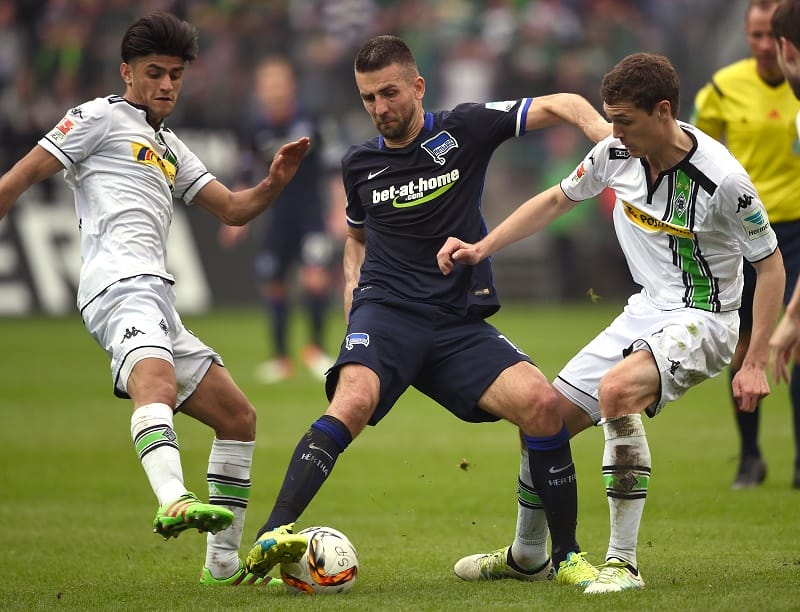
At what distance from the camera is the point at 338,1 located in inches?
835

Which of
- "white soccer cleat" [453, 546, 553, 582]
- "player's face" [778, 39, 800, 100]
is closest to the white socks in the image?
"white soccer cleat" [453, 546, 553, 582]

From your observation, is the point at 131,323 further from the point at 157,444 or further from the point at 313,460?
the point at 313,460

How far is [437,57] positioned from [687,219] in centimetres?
1622

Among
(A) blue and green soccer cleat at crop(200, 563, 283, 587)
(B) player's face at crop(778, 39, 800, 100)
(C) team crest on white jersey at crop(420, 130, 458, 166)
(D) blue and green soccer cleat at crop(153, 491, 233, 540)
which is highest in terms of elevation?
(B) player's face at crop(778, 39, 800, 100)

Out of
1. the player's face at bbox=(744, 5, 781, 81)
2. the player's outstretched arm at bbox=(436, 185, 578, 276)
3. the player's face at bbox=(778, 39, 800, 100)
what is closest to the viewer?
the player's face at bbox=(778, 39, 800, 100)

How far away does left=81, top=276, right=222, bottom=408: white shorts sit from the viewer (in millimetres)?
5070

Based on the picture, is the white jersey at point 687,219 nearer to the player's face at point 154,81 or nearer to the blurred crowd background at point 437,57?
the player's face at point 154,81

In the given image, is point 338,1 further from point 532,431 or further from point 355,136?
point 532,431

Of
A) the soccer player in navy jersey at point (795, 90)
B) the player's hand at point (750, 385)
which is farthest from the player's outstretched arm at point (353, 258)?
the soccer player in navy jersey at point (795, 90)

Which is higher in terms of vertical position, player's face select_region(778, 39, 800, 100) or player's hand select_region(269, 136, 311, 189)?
player's face select_region(778, 39, 800, 100)

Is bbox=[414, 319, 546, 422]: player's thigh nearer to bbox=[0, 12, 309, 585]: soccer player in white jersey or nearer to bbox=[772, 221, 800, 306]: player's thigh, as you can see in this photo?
bbox=[0, 12, 309, 585]: soccer player in white jersey

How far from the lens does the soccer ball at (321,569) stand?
4.87m

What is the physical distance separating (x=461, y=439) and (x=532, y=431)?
4.89m

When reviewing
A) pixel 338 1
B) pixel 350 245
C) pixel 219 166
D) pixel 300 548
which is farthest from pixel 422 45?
pixel 300 548
